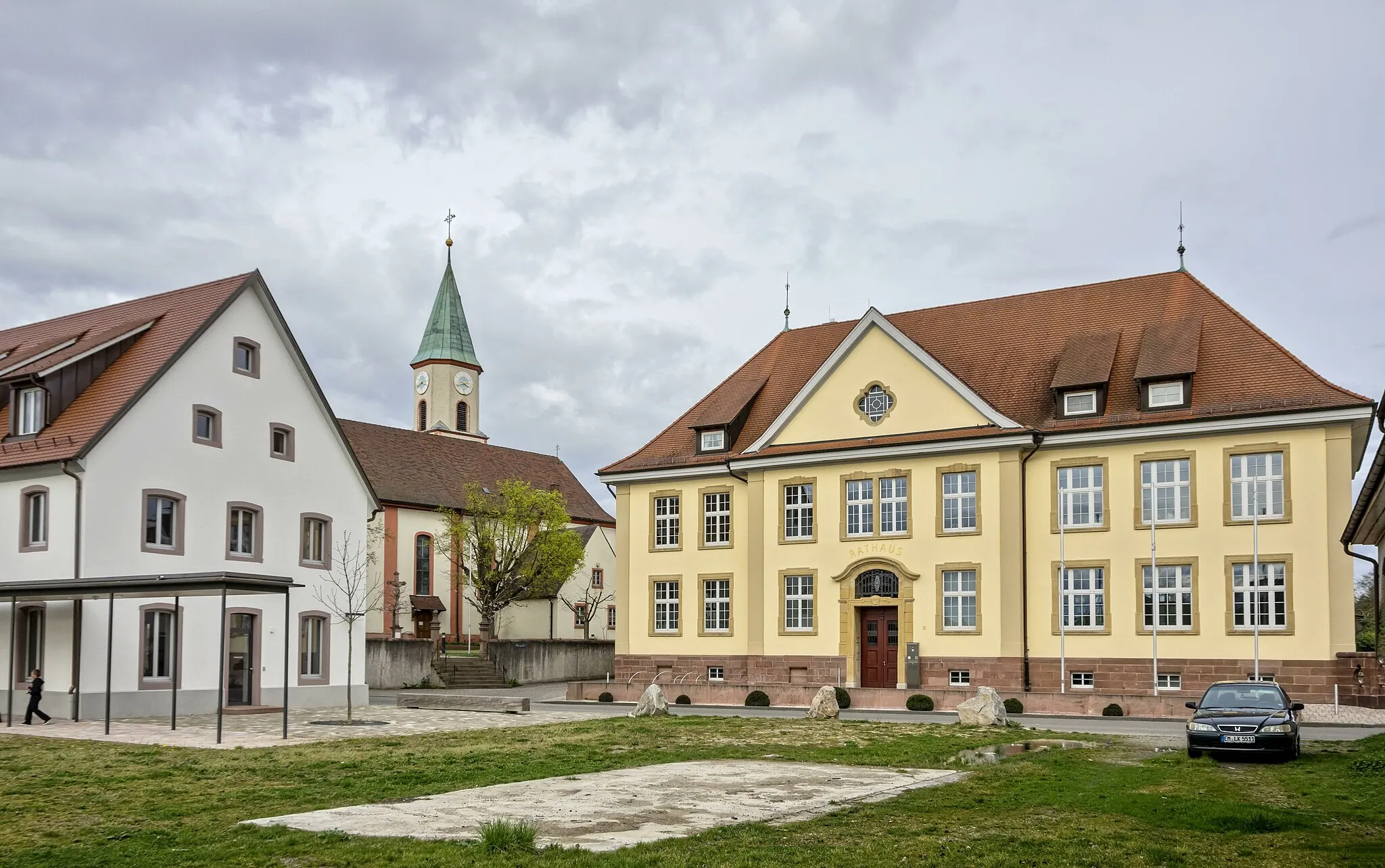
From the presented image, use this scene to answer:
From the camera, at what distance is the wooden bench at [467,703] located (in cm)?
3369

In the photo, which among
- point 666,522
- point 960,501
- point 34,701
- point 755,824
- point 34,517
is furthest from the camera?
point 666,522

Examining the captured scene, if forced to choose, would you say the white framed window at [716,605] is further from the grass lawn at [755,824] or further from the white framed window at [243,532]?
the grass lawn at [755,824]

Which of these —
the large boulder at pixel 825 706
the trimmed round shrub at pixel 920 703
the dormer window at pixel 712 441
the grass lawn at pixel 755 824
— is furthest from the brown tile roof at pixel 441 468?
the grass lawn at pixel 755 824

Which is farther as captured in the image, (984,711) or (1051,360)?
(1051,360)

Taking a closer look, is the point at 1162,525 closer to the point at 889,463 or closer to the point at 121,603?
the point at 889,463

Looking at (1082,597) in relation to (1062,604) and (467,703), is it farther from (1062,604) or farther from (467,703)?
(467,703)

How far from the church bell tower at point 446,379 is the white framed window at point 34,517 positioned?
6259cm

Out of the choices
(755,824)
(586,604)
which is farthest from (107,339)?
(586,604)

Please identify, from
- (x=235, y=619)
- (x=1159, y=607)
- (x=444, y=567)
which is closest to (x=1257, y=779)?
(x=1159, y=607)

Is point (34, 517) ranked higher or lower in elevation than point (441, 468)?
lower

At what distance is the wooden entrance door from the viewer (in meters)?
40.1

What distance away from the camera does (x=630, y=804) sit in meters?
14.4

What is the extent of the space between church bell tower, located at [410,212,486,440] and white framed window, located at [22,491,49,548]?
62.6 m

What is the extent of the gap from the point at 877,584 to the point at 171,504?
20.5m
